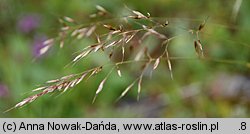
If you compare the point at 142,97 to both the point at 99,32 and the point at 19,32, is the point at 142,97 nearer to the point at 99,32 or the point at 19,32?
the point at 99,32

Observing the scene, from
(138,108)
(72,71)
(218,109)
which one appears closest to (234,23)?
(218,109)

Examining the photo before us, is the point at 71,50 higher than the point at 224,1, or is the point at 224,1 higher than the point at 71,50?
the point at 224,1

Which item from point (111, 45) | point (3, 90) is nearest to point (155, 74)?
point (3, 90)

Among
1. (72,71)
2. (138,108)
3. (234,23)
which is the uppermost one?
(234,23)

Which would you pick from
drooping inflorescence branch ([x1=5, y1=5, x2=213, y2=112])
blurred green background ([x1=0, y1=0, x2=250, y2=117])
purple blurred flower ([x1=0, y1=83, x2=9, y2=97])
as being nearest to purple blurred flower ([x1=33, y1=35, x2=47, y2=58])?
blurred green background ([x1=0, y1=0, x2=250, y2=117])

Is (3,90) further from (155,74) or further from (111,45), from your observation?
(111,45)

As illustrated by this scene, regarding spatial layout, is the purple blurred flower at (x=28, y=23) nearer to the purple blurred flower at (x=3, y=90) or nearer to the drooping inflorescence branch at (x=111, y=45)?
the purple blurred flower at (x=3, y=90)

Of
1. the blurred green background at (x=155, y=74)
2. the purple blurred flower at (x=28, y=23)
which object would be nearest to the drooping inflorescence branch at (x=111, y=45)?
the blurred green background at (x=155, y=74)

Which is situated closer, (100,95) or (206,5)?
(100,95)
